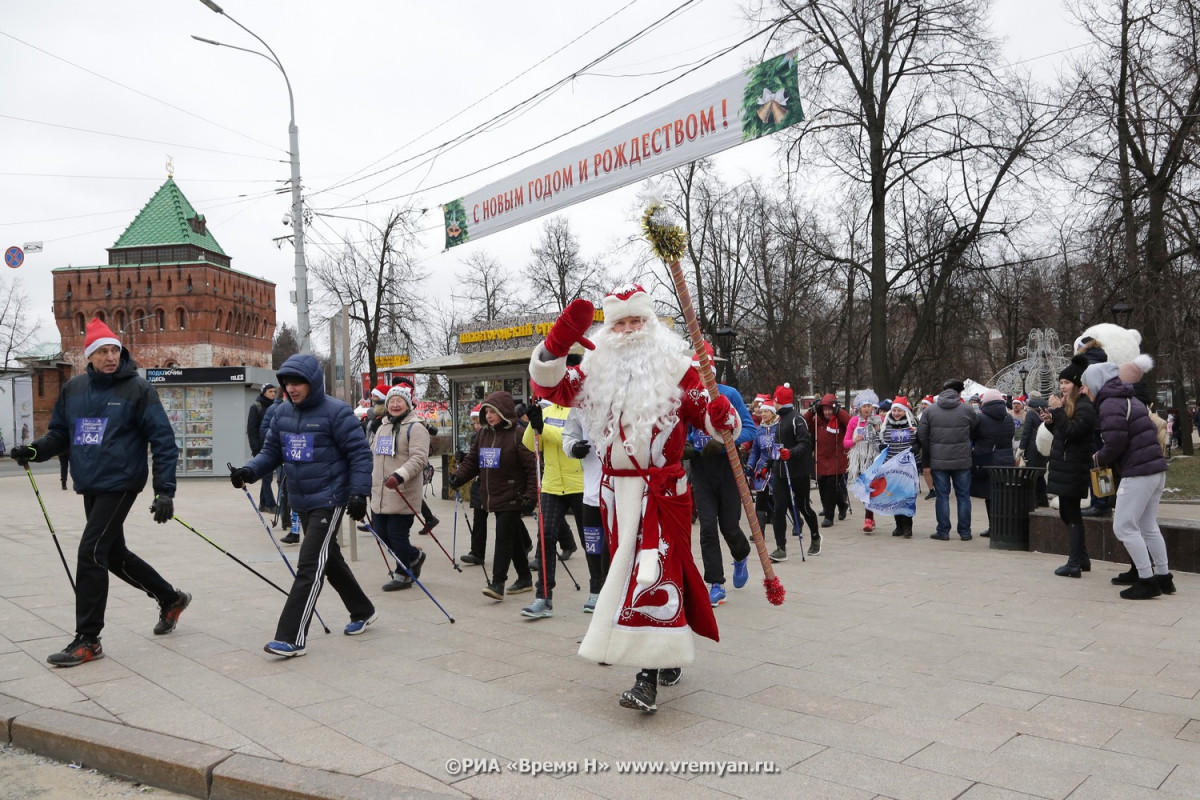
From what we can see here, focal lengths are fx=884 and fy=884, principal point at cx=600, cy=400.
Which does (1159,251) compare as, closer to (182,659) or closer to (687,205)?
(687,205)

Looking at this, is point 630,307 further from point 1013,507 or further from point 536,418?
point 1013,507

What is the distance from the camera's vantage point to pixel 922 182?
20.7 meters

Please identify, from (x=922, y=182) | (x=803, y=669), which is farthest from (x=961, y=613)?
(x=922, y=182)

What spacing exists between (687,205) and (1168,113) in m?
17.4

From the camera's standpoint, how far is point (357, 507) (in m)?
5.34

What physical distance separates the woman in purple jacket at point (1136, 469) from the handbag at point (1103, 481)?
56 cm

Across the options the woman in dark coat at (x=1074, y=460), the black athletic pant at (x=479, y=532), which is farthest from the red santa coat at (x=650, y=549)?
the woman in dark coat at (x=1074, y=460)

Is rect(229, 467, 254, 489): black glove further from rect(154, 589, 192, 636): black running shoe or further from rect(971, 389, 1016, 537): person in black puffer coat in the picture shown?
rect(971, 389, 1016, 537): person in black puffer coat

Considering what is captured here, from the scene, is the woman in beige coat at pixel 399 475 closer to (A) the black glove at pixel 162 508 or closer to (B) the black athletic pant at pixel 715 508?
(A) the black glove at pixel 162 508

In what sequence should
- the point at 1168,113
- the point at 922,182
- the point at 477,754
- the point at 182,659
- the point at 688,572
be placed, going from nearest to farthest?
the point at 477,754, the point at 688,572, the point at 182,659, the point at 1168,113, the point at 922,182

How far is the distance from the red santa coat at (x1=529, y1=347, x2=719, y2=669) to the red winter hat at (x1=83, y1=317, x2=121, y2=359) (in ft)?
9.54

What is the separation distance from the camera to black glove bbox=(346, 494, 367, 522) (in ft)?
17.5

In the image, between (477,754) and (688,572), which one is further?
(688,572)

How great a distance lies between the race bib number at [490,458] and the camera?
7059 millimetres
